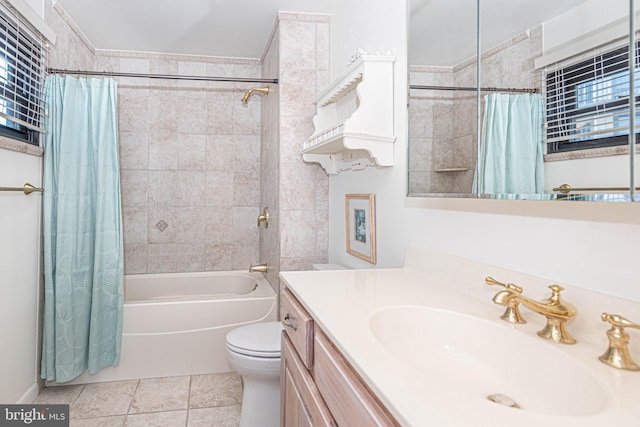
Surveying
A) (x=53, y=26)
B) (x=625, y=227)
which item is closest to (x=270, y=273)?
(x=53, y=26)

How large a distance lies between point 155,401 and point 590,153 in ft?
7.72

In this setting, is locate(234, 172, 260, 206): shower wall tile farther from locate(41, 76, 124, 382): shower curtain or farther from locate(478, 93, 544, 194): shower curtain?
locate(478, 93, 544, 194): shower curtain

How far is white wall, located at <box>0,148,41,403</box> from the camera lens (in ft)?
6.15

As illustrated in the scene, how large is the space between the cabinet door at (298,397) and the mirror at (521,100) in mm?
711

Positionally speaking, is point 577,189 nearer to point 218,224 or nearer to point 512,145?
point 512,145

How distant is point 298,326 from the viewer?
3.95 ft

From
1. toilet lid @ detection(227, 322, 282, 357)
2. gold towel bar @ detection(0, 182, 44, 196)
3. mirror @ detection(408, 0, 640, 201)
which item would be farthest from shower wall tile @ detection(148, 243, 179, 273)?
mirror @ detection(408, 0, 640, 201)

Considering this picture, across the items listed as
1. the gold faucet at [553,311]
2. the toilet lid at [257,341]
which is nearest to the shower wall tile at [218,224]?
the toilet lid at [257,341]

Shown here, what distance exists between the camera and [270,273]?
9.80 ft

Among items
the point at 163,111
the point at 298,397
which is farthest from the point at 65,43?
the point at 298,397

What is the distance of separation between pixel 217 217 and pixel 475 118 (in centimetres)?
269

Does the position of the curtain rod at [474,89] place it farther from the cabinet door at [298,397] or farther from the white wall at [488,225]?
the cabinet door at [298,397]

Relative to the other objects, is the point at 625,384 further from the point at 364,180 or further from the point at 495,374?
the point at 364,180

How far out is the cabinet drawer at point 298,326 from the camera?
1.09 m
